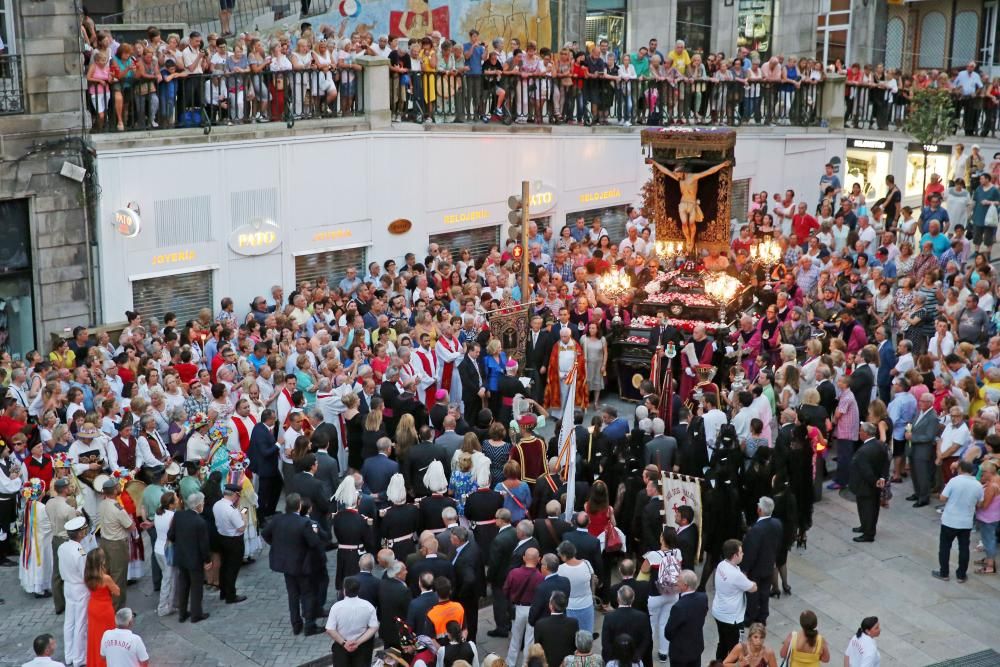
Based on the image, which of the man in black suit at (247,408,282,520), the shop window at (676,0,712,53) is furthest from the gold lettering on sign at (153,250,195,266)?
the shop window at (676,0,712,53)

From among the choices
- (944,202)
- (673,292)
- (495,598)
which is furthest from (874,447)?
(944,202)

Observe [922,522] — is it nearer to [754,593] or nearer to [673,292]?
[754,593]

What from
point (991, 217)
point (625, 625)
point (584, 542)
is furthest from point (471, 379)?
point (991, 217)

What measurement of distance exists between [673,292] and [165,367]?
7.92 meters

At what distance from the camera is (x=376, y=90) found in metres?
23.8

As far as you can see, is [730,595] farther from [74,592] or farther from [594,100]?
[594,100]

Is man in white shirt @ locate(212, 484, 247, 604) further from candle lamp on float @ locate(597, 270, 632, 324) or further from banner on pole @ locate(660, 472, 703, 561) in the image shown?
candle lamp on float @ locate(597, 270, 632, 324)

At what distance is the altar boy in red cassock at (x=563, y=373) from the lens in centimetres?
1956

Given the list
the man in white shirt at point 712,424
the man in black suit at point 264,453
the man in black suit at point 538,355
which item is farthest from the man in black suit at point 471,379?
the man in white shirt at point 712,424

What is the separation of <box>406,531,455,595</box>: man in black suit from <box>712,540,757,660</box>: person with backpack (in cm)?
244

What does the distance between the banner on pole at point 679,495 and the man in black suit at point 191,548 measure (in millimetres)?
4551

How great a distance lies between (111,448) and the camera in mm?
15125

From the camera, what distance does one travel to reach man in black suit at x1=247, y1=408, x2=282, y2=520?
51.2 ft

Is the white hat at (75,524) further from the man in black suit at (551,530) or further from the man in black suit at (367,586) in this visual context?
the man in black suit at (551,530)
